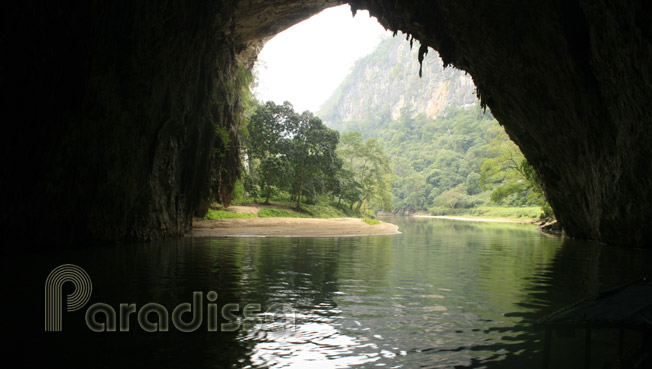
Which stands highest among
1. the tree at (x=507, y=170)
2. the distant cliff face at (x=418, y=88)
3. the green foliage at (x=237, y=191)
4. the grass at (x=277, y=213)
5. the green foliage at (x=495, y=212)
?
the distant cliff face at (x=418, y=88)

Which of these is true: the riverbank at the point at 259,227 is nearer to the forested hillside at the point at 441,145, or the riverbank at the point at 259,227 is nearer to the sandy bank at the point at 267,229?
the sandy bank at the point at 267,229

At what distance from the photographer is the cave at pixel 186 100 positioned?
9.98m

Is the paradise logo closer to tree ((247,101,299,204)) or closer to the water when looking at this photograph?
the water

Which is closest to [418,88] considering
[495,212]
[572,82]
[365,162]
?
[495,212]

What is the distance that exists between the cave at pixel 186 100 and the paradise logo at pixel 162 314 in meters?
5.77

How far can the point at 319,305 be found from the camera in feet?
20.6

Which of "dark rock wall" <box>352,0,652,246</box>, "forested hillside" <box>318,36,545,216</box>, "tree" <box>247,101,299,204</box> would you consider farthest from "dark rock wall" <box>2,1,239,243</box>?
"forested hillside" <box>318,36,545,216</box>

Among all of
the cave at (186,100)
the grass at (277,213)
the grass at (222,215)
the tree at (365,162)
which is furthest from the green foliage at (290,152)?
the cave at (186,100)

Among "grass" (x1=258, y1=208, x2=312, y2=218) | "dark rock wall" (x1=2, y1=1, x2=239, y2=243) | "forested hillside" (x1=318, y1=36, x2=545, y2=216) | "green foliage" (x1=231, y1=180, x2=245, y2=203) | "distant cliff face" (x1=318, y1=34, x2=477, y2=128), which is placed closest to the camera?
"dark rock wall" (x1=2, y1=1, x2=239, y2=243)

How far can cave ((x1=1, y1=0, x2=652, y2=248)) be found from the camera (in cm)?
998

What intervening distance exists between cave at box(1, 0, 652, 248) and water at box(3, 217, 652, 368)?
223 cm

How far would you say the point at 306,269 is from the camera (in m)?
9.84

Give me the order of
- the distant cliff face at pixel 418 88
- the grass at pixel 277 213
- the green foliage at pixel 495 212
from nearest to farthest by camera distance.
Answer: the grass at pixel 277 213, the green foliage at pixel 495 212, the distant cliff face at pixel 418 88

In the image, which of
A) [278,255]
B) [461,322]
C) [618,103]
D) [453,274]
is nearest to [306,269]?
[278,255]
